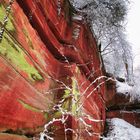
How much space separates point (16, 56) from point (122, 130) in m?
9.28

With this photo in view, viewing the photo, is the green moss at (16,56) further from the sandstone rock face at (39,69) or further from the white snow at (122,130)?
the white snow at (122,130)

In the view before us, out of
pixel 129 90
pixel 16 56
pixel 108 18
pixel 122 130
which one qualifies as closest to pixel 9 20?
pixel 16 56

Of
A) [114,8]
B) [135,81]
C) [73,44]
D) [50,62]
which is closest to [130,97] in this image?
[135,81]

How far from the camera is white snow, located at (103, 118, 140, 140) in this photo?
35.6 feet

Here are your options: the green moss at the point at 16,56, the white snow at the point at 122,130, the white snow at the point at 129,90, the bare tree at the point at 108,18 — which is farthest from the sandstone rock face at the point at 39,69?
the white snow at the point at 129,90

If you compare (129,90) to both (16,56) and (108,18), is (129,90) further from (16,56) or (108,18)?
(16,56)

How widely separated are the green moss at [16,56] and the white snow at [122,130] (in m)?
7.84

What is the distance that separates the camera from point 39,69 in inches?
156

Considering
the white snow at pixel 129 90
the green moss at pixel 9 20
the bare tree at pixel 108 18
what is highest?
the bare tree at pixel 108 18

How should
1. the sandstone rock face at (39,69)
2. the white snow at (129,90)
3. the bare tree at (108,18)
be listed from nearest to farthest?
the sandstone rock face at (39,69)
the bare tree at (108,18)
the white snow at (129,90)

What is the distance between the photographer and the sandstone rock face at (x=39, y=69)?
112 inches

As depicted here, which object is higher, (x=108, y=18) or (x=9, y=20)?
(x=108, y=18)

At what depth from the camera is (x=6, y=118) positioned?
2.74 meters

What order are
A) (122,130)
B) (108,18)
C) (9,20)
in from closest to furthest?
(9,20) < (108,18) < (122,130)
